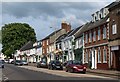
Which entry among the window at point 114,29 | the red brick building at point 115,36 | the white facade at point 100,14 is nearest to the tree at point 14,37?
the white facade at point 100,14

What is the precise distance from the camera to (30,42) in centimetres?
12125

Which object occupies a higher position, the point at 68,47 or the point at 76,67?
the point at 68,47

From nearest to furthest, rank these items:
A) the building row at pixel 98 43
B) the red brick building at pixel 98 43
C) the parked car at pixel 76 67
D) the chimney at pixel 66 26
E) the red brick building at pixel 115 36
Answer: the parked car at pixel 76 67 < the red brick building at pixel 115 36 < the building row at pixel 98 43 < the red brick building at pixel 98 43 < the chimney at pixel 66 26

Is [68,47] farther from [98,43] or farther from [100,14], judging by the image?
[98,43]

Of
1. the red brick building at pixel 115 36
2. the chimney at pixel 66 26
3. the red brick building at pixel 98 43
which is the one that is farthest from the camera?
the chimney at pixel 66 26

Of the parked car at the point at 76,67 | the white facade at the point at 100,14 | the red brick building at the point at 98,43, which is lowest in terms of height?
the parked car at the point at 76,67

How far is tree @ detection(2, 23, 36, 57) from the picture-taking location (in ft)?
383

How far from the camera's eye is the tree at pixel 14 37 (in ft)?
383

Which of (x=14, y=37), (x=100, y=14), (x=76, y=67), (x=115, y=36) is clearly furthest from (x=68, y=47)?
(x=14, y=37)

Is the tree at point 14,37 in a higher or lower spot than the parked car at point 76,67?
higher

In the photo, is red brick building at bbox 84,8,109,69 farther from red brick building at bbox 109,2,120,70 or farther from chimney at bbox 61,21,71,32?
chimney at bbox 61,21,71,32

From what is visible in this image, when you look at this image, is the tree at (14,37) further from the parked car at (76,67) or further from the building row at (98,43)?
the parked car at (76,67)

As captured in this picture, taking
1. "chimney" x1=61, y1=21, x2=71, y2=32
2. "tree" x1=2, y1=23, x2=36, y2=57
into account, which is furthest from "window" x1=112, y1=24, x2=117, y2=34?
"tree" x1=2, y1=23, x2=36, y2=57

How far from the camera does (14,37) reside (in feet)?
382
